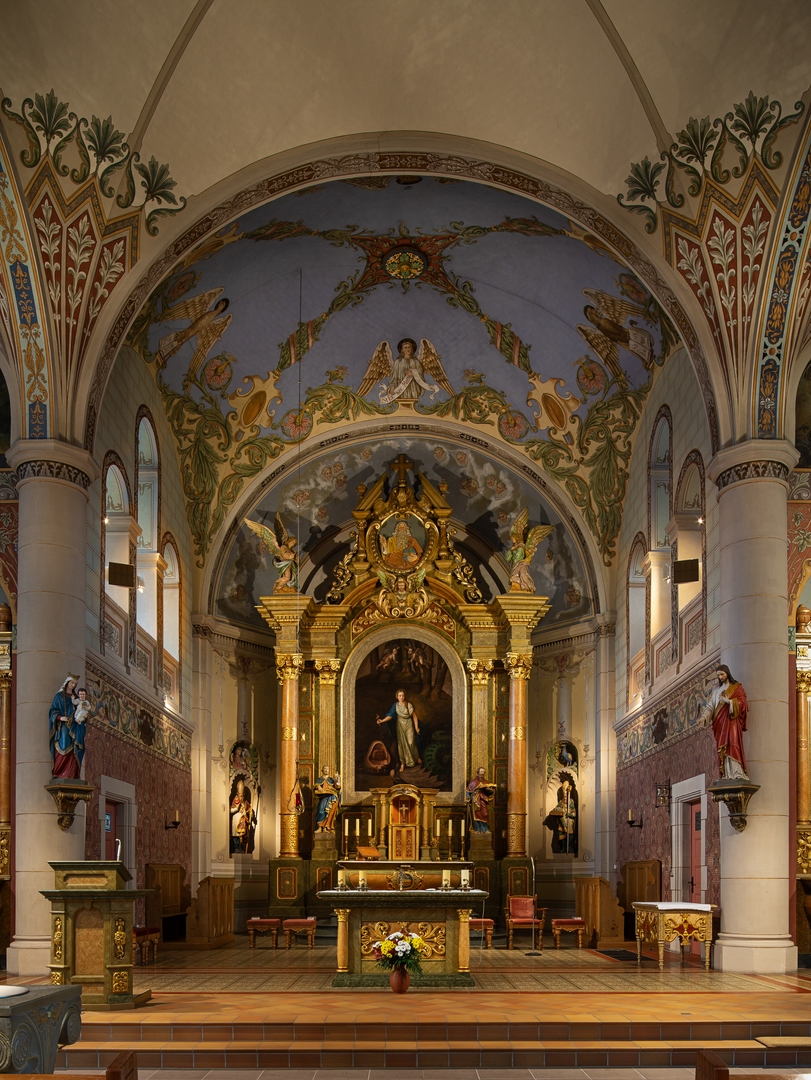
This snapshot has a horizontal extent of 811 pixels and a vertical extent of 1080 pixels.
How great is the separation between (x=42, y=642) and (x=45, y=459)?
79.1 inches

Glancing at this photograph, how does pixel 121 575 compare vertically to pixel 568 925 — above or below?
above

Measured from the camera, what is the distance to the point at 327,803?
856 inches

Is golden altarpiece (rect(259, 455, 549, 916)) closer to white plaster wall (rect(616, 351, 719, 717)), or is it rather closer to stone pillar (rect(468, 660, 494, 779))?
stone pillar (rect(468, 660, 494, 779))

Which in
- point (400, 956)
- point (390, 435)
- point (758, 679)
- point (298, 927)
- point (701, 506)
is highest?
point (390, 435)

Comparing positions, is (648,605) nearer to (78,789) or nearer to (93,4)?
(78,789)

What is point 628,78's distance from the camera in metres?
13.7

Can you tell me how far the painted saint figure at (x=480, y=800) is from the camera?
21.8m

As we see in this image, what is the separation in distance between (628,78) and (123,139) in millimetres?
5440

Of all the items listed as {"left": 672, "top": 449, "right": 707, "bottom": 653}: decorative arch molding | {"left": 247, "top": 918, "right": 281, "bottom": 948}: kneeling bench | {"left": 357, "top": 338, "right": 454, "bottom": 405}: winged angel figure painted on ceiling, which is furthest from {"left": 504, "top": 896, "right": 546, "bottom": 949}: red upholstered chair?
{"left": 357, "top": 338, "right": 454, "bottom": 405}: winged angel figure painted on ceiling

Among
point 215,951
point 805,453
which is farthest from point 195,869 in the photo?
point 805,453

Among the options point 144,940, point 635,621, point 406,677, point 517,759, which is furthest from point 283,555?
point 144,940

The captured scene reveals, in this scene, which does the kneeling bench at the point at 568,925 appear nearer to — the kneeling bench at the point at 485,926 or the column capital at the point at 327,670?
the kneeling bench at the point at 485,926

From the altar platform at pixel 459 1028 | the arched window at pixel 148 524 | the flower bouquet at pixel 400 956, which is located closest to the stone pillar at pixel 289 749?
the arched window at pixel 148 524

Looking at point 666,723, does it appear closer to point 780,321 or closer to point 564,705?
point 564,705
